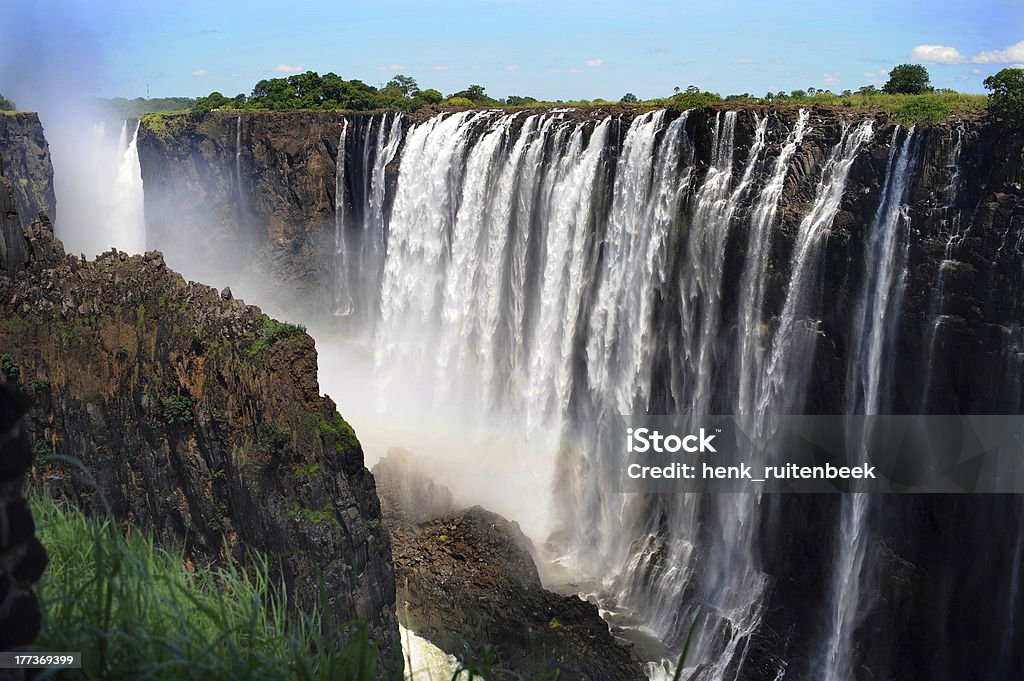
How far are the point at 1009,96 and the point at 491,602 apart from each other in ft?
48.9

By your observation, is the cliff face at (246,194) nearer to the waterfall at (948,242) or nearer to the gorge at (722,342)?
the gorge at (722,342)

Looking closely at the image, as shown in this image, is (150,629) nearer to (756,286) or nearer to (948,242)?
(948,242)

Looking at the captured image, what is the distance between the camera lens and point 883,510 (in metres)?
18.6

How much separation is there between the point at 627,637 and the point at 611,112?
15010mm

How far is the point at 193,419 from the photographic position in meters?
18.6

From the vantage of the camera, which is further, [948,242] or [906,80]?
[906,80]

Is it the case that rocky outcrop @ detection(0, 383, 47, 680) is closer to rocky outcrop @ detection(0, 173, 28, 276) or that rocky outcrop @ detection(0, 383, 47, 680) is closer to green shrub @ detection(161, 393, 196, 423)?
green shrub @ detection(161, 393, 196, 423)

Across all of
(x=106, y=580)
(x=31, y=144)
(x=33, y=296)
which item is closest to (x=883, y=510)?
(x=106, y=580)

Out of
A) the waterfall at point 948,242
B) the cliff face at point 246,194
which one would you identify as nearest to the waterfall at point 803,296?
the waterfall at point 948,242

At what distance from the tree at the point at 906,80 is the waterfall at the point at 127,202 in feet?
146

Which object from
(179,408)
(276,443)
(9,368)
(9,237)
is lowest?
(276,443)

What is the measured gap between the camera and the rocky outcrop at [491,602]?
1747cm

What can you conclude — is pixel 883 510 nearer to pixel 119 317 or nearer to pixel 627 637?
pixel 627 637

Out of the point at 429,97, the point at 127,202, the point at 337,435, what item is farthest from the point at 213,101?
the point at 337,435
